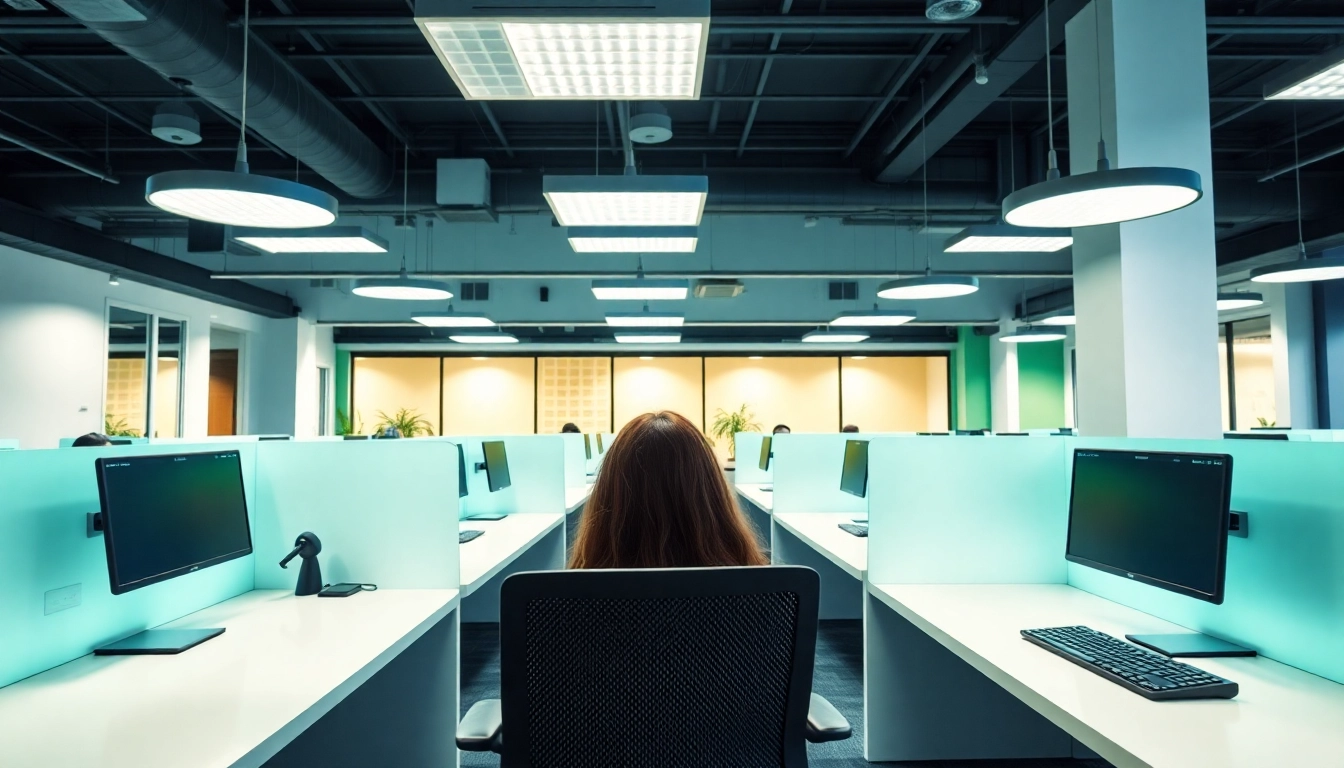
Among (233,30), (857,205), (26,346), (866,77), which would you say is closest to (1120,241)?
(866,77)

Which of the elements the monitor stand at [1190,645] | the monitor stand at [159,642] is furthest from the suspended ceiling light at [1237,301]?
the monitor stand at [159,642]

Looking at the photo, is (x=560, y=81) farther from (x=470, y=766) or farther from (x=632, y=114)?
(x=632, y=114)

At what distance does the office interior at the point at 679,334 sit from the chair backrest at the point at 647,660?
0.11 ft

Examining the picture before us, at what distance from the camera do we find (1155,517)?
1906 millimetres

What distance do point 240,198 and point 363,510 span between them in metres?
1.44

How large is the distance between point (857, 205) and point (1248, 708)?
5579mm

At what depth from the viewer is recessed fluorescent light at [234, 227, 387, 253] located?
455cm

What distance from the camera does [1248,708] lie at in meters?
1.44

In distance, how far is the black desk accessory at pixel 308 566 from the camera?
2.38 m

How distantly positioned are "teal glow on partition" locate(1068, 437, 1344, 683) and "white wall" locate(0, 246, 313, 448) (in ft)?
28.1

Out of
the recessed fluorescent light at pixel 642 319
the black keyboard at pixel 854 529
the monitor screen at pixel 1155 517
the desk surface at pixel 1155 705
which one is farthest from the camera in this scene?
the recessed fluorescent light at pixel 642 319

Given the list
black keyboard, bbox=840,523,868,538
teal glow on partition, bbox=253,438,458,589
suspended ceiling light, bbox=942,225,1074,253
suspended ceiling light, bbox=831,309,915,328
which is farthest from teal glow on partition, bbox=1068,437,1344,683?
suspended ceiling light, bbox=831,309,915,328

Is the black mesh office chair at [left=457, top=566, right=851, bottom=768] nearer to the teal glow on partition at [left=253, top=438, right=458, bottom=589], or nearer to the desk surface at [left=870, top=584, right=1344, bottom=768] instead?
the desk surface at [left=870, top=584, right=1344, bottom=768]

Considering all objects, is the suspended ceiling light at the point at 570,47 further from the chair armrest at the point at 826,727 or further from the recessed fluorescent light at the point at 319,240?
the recessed fluorescent light at the point at 319,240
